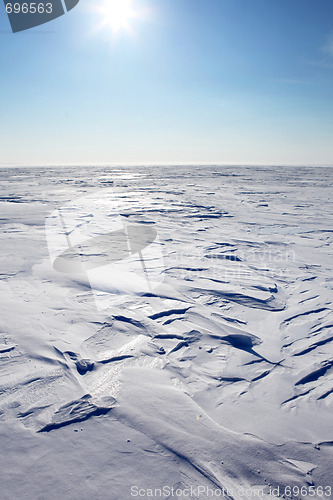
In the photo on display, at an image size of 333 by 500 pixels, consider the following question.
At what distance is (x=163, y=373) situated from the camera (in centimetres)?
213

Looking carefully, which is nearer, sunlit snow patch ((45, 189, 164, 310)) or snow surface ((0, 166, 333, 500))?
snow surface ((0, 166, 333, 500))

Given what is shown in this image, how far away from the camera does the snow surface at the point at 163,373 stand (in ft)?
4.75

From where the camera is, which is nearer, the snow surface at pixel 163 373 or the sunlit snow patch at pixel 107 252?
the snow surface at pixel 163 373

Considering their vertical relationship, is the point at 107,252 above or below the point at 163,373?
above

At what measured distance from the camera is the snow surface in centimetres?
145

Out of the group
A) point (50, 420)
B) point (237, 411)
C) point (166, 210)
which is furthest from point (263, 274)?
point (166, 210)

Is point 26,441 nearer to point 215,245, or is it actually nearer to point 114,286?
point 114,286

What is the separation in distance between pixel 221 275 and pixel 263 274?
0.62 m

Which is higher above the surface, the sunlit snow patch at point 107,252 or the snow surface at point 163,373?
the sunlit snow patch at point 107,252

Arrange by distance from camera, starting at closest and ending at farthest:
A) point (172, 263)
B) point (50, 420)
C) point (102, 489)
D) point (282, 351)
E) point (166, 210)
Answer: point (102, 489), point (50, 420), point (282, 351), point (172, 263), point (166, 210)

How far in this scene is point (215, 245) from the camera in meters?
5.44

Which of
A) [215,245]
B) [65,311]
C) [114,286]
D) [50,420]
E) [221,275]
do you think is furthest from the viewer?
[215,245]

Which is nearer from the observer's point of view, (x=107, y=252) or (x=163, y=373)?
(x=163, y=373)

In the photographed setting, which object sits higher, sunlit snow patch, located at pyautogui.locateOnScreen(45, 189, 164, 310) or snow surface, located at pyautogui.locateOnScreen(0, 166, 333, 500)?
sunlit snow patch, located at pyautogui.locateOnScreen(45, 189, 164, 310)
